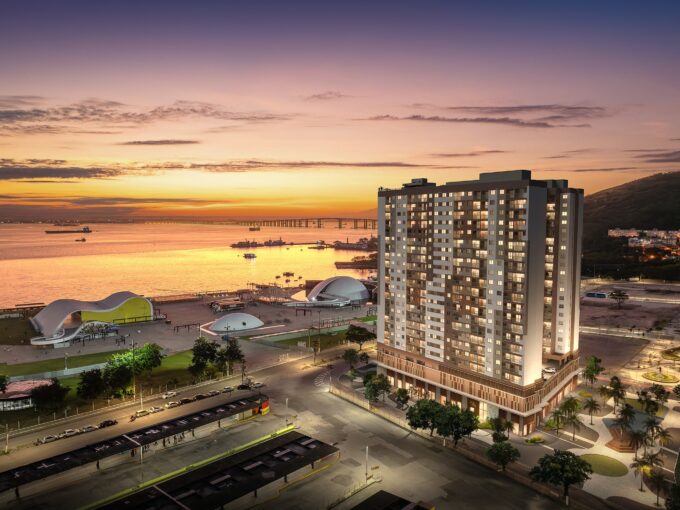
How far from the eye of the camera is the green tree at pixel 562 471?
4988 cm

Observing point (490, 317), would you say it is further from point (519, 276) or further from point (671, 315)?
point (671, 315)

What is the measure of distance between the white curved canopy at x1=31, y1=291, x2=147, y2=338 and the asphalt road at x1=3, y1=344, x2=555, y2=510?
61.7 m

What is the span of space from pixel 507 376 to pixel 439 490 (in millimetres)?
23516

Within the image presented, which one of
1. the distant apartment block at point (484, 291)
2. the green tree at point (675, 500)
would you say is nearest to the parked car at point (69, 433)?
the distant apartment block at point (484, 291)

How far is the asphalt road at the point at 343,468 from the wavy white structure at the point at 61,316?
5477 cm

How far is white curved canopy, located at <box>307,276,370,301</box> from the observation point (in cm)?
17562

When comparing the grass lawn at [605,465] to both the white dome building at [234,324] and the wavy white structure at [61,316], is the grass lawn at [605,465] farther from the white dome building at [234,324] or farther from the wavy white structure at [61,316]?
the wavy white structure at [61,316]

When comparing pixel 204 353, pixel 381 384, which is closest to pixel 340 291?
pixel 204 353

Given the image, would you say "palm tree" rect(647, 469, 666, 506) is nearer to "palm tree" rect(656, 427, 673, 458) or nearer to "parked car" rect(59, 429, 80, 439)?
"palm tree" rect(656, 427, 673, 458)

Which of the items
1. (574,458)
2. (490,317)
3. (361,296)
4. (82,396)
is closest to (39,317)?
(82,396)

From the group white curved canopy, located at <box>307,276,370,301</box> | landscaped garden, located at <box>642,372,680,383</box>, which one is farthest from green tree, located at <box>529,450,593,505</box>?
white curved canopy, located at <box>307,276,370,301</box>

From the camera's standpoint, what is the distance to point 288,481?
54.9 metres

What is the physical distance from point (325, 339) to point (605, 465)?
72.9 meters

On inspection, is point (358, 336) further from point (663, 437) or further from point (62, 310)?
point (62, 310)
